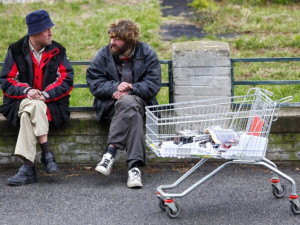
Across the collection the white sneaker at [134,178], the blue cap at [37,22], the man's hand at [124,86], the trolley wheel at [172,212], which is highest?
the blue cap at [37,22]

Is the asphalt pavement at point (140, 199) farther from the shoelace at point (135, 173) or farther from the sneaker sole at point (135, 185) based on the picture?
the shoelace at point (135, 173)

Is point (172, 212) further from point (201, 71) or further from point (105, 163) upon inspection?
point (201, 71)

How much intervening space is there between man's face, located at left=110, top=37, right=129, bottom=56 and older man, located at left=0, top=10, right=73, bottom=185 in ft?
1.73

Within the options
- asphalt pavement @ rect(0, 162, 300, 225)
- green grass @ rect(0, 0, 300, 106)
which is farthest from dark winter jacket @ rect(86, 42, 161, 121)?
green grass @ rect(0, 0, 300, 106)

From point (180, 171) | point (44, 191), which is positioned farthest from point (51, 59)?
point (180, 171)

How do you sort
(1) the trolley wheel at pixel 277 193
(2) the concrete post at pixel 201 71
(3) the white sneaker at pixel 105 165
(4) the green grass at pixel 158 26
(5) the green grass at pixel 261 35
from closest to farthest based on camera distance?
1. (1) the trolley wheel at pixel 277 193
2. (3) the white sneaker at pixel 105 165
3. (2) the concrete post at pixel 201 71
4. (5) the green grass at pixel 261 35
5. (4) the green grass at pixel 158 26

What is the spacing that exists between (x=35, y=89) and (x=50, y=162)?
748 mm

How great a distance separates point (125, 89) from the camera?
577 centimetres

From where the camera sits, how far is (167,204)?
4.84m

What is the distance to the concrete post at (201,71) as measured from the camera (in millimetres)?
6074

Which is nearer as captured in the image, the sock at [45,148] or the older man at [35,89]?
the older man at [35,89]

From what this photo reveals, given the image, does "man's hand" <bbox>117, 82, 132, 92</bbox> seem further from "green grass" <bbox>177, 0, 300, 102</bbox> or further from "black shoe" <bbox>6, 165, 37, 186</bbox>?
"green grass" <bbox>177, 0, 300, 102</bbox>

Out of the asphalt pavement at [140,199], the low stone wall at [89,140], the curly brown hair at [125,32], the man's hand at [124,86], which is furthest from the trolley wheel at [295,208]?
the curly brown hair at [125,32]

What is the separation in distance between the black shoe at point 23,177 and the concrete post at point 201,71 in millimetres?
1695
